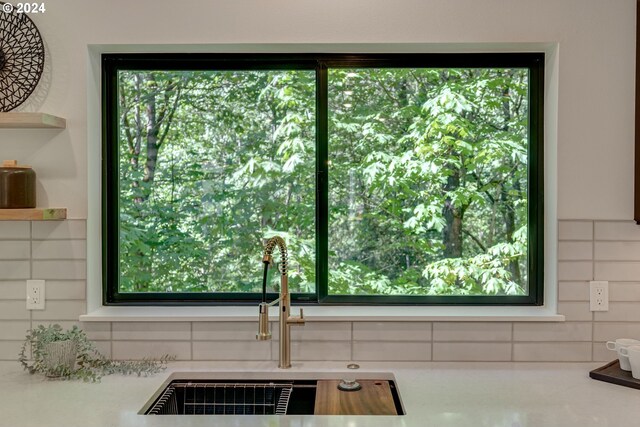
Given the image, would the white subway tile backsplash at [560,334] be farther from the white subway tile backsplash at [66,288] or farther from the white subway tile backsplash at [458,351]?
the white subway tile backsplash at [66,288]

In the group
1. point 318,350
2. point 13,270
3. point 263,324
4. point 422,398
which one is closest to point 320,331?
point 318,350

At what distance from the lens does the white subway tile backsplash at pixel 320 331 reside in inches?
80.1

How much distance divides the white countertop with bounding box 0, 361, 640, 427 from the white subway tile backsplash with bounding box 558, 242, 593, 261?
15.3 inches

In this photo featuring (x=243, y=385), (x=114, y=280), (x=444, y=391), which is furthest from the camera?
(x=114, y=280)

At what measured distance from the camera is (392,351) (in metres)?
2.03

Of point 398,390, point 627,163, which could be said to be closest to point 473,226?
point 627,163

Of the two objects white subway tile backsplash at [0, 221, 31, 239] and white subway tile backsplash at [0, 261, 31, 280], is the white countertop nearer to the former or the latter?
white subway tile backsplash at [0, 261, 31, 280]

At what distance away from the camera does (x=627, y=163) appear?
201 cm

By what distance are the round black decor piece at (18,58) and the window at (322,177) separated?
0.82ft

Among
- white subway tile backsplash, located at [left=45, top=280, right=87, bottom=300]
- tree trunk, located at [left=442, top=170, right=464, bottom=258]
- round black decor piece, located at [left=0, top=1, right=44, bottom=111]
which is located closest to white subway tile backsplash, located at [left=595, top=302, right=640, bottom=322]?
tree trunk, located at [left=442, top=170, right=464, bottom=258]

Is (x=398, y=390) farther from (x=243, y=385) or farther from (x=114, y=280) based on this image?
(x=114, y=280)

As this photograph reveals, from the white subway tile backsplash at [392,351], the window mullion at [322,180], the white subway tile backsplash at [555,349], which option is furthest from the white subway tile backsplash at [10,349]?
the white subway tile backsplash at [555,349]

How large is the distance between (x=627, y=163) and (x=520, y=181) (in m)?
0.37

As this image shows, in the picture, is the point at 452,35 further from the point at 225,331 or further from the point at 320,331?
the point at 225,331
